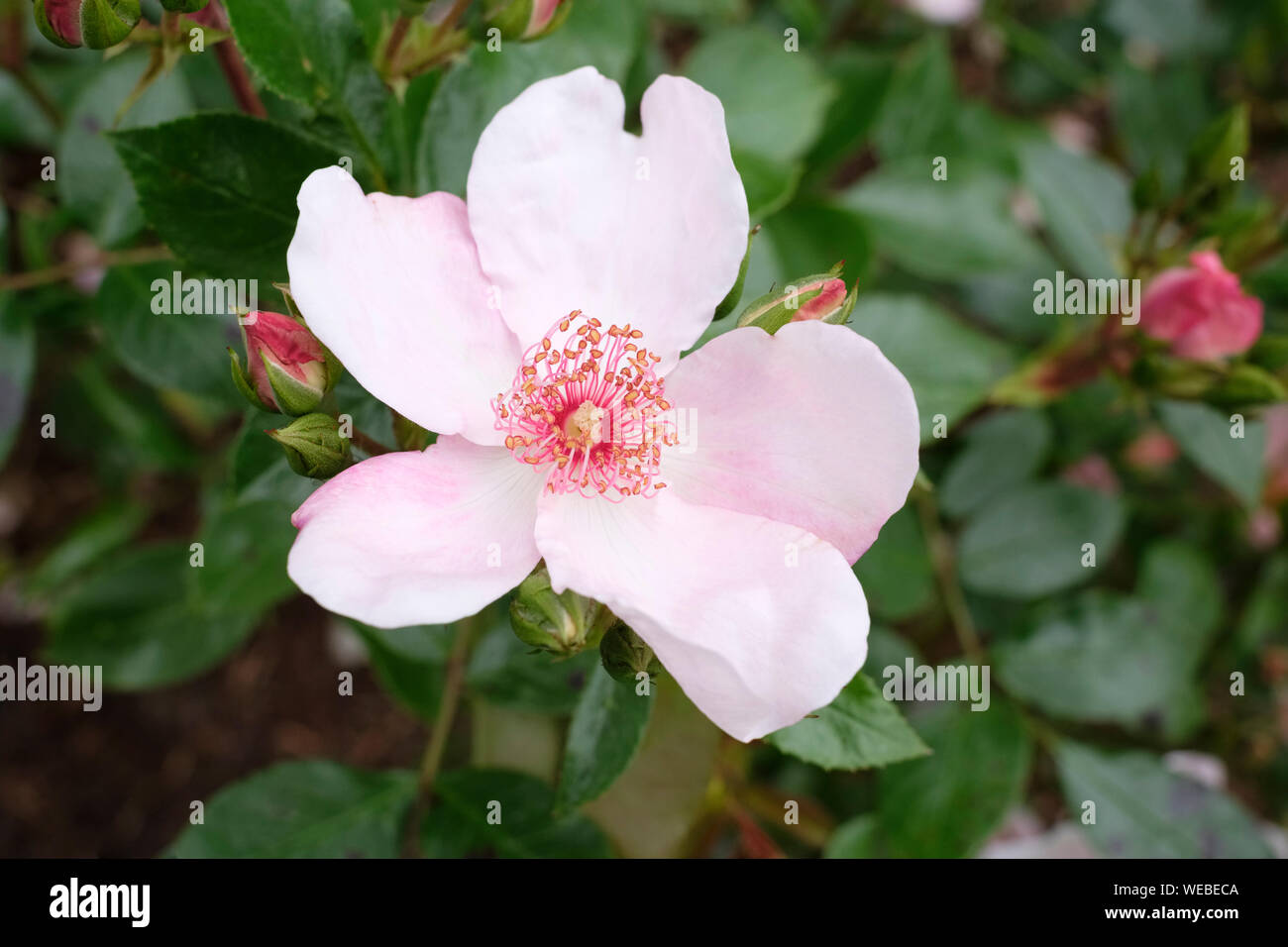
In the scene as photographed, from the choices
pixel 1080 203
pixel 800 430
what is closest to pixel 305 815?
pixel 800 430

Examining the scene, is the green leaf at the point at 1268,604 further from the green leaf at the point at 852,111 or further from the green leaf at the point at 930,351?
the green leaf at the point at 852,111

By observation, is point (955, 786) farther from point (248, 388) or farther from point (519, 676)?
point (248, 388)

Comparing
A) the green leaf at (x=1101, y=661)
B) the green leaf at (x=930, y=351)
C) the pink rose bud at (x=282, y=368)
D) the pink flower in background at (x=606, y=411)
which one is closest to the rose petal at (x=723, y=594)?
the pink flower in background at (x=606, y=411)

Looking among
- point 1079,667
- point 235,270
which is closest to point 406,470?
point 235,270

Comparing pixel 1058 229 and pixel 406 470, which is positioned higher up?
pixel 1058 229

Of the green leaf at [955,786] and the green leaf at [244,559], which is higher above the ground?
the green leaf at [244,559]

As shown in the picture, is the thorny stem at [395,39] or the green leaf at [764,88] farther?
the green leaf at [764,88]

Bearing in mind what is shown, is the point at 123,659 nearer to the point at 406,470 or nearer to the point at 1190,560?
the point at 406,470
